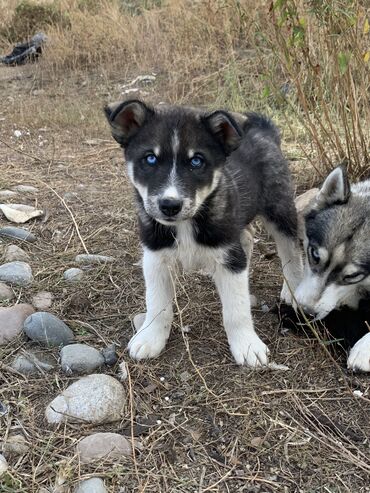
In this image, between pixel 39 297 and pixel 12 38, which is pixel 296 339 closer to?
pixel 39 297

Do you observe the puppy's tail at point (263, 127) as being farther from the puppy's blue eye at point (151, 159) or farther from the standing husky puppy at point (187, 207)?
the puppy's blue eye at point (151, 159)

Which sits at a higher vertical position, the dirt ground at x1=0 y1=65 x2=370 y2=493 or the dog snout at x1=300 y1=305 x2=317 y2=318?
the dog snout at x1=300 y1=305 x2=317 y2=318

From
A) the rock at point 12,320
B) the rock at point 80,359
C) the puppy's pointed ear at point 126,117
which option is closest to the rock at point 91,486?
the rock at point 80,359

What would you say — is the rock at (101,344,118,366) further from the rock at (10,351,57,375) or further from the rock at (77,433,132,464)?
the rock at (77,433,132,464)

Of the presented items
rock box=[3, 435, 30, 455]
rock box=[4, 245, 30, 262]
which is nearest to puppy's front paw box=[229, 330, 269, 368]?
rock box=[3, 435, 30, 455]

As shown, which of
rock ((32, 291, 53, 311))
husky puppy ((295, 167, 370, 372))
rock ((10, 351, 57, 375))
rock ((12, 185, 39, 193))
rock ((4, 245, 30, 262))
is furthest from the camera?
rock ((12, 185, 39, 193))

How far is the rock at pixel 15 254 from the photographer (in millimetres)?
→ 4797

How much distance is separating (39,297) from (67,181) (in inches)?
104

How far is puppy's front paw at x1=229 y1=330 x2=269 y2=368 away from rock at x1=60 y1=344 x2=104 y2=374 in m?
0.86

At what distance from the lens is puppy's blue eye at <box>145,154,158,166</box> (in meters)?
3.38

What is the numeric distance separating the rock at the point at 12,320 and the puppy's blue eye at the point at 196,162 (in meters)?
1.62

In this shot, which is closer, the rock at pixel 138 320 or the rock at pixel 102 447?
the rock at pixel 102 447

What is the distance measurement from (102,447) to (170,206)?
4.31ft

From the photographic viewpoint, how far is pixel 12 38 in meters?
13.6
